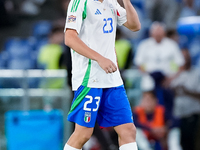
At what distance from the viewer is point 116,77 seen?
3742mm

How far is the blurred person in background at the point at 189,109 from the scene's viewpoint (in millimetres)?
6266

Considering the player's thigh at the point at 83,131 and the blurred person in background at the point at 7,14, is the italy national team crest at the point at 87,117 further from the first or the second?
the blurred person in background at the point at 7,14

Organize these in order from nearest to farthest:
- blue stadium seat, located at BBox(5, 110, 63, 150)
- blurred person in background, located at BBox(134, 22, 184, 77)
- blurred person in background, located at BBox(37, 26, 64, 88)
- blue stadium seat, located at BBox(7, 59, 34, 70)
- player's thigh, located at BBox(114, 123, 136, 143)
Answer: player's thigh, located at BBox(114, 123, 136, 143) < blue stadium seat, located at BBox(5, 110, 63, 150) < blurred person in background, located at BBox(134, 22, 184, 77) < blurred person in background, located at BBox(37, 26, 64, 88) < blue stadium seat, located at BBox(7, 59, 34, 70)

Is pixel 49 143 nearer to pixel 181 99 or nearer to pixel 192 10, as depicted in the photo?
pixel 181 99

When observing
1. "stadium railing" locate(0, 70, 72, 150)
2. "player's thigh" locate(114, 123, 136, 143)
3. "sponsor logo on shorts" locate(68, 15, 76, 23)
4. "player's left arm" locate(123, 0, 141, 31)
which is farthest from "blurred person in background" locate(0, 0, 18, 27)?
"player's thigh" locate(114, 123, 136, 143)

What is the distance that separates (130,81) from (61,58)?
132cm

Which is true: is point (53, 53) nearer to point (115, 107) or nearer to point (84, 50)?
point (115, 107)

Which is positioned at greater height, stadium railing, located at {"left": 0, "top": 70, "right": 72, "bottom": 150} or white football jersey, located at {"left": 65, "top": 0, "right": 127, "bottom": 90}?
white football jersey, located at {"left": 65, "top": 0, "right": 127, "bottom": 90}

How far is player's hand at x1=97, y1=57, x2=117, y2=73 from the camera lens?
3.36m

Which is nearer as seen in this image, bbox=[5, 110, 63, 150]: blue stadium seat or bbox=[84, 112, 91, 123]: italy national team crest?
bbox=[84, 112, 91, 123]: italy national team crest

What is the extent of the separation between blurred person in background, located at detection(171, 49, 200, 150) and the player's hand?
3.17 metres

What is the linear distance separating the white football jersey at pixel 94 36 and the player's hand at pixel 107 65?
0.24 metres

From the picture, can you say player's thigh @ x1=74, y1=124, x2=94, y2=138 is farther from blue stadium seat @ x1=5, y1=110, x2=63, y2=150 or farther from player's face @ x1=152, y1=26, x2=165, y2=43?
player's face @ x1=152, y1=26, x2=165, y2=43

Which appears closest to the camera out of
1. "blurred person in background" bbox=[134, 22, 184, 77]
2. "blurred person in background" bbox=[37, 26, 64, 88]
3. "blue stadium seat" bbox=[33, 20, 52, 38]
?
"blurred person in background" bbox=[134, 22, 184, 77]
